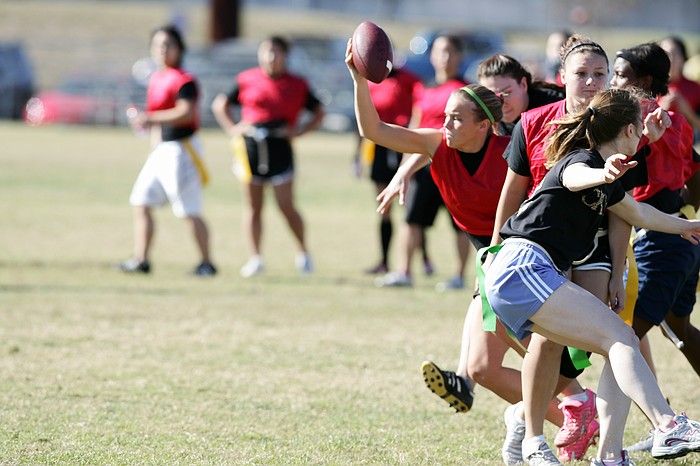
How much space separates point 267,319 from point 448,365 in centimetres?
178

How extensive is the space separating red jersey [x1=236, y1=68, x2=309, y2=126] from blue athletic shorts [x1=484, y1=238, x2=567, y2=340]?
21.7 feet

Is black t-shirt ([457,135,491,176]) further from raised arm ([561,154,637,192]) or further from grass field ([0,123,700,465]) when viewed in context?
grass field ([0,123,700,465])

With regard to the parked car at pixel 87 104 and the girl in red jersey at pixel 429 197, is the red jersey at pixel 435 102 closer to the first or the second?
the girl in red jersey at pixel 429 197

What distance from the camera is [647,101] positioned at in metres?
5.13

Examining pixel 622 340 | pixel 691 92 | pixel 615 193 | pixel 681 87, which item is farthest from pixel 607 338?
pixel 691 92

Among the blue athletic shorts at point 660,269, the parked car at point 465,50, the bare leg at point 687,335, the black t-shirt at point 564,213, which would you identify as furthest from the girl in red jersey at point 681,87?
the parked car at point 465,50

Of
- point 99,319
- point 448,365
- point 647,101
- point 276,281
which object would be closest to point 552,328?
point 647,101

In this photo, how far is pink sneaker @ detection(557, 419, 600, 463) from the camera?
5.29 meters

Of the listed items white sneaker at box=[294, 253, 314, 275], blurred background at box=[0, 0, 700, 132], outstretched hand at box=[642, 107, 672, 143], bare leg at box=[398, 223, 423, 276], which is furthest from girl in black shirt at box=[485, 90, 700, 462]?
blurred background at box=[0, 0, 700, 132]

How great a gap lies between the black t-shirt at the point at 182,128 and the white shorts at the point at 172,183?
6cm

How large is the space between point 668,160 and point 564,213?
1.20m

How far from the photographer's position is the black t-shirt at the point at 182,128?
1063 cm

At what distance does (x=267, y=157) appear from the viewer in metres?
11.0

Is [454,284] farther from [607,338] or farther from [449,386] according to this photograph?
[607,338]
